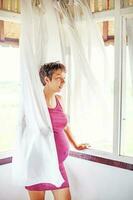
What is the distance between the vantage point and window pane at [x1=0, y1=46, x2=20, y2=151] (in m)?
2.35

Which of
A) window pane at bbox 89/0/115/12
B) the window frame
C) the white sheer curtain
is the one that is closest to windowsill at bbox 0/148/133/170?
the window frame

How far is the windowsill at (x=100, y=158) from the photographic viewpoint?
222 centimetres

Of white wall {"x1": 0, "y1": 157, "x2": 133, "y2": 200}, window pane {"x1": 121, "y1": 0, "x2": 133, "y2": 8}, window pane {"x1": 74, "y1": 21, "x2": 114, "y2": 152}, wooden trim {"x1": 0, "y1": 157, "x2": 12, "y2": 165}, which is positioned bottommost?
white wall {"x1": 0, "y1": 157, "x2": 133, "y2": 200}

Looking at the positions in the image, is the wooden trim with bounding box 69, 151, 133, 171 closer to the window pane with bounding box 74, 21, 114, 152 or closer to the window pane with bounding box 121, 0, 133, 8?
the window pane with bounding box 74, 21, 114, 152

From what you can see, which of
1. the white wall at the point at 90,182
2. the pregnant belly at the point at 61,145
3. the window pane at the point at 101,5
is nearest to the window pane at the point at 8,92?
the white wall at the point at 90,182

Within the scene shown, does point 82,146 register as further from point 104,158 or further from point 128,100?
point 128,100

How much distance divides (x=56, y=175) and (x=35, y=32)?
3.21 feet

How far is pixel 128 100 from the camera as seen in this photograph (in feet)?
7.40

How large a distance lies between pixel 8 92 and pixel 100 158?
89 cm

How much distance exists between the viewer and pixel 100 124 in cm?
231

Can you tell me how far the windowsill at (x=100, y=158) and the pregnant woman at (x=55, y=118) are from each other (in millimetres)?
299

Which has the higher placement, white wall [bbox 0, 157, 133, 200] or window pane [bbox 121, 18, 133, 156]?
window pane [bbox 121, 18, 133, 156]

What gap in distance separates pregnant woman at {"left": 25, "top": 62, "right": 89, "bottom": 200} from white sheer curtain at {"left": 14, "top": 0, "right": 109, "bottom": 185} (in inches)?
4.1

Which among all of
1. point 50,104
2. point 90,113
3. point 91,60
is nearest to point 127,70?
point 91,60
